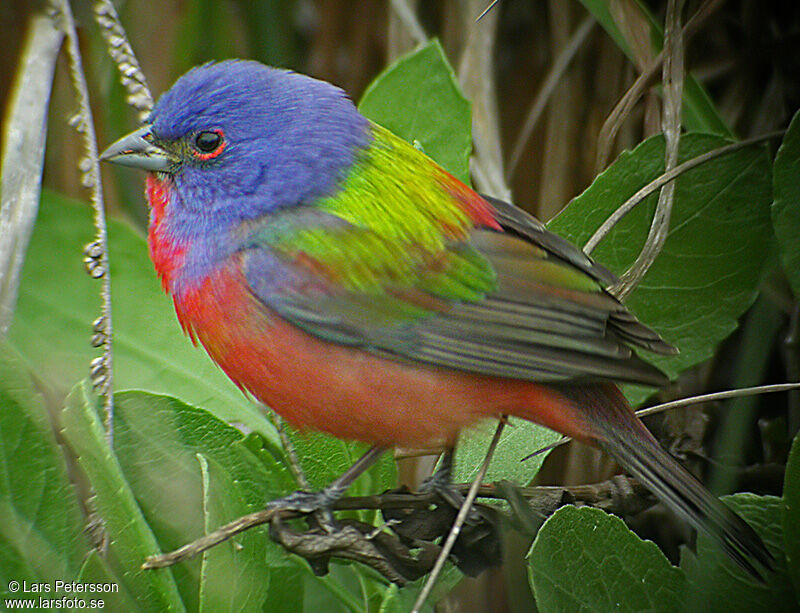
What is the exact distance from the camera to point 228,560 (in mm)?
1485

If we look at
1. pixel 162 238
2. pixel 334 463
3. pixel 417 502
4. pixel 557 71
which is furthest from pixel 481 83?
pixel 417 502

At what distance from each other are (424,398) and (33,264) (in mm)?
1261

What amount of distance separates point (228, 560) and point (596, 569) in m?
0.55

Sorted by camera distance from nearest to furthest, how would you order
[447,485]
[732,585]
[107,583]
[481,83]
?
1. [107,583]
2. [732,585]
3. [447,485]
4. [481,83]

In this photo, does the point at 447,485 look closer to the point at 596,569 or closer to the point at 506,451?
the point at 506,451

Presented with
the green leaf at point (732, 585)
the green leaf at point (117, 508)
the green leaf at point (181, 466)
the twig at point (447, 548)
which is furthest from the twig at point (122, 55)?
the green leaf at point (732, 585)

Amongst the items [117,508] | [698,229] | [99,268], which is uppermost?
[698,229]

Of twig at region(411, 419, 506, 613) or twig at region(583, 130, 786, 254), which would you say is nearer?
twig at region(411, 419, 506, 613)

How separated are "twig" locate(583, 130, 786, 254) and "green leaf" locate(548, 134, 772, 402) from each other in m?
0.02

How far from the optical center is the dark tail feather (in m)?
1.57

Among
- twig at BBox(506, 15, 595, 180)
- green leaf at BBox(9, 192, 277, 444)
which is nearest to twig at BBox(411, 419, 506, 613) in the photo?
green leaf at BBox(9, 192, 277, 444)

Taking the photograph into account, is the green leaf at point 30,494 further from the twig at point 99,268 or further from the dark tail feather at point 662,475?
the dark tail feather at point 662,475

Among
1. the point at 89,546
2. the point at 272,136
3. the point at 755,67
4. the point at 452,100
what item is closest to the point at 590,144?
the point at 755,67

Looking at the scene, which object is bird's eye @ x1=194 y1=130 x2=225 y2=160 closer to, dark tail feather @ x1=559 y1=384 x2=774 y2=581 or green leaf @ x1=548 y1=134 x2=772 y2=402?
green leaf @ x1=548 y1=134 x2=772 y2=402
